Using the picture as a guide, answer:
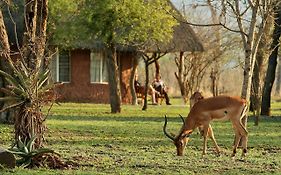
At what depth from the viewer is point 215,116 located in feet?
53.5

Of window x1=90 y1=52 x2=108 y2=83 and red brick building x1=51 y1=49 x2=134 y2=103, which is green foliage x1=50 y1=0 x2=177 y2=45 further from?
window x1=90 y1=52 x2=108 y2=83

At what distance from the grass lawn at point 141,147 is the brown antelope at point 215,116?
35 centimetres

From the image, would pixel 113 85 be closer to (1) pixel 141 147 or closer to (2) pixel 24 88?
(1) pixel 141 147

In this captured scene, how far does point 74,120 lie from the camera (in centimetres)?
2595

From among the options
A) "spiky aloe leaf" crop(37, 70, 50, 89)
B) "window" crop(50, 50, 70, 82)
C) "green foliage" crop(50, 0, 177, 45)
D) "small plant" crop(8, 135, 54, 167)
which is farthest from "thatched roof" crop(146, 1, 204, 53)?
"small plant" crop(8, 135, 54, 167)

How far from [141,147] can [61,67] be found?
925 inches

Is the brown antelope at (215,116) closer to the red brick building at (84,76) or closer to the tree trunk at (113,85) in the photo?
the tree trunk at (113,85)

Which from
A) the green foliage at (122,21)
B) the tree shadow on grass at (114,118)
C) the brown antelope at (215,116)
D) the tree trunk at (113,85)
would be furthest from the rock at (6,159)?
the tree trunk at (113,85)

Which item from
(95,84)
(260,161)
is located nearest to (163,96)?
(95,84)

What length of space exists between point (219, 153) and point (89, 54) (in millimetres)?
24858

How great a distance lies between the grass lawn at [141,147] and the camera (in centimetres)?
1359

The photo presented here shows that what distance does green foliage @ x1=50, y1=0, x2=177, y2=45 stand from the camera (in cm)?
2795

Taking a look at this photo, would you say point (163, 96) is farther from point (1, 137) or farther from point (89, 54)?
point (1, 137)

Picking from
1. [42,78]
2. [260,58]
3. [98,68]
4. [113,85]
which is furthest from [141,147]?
[98,68]
